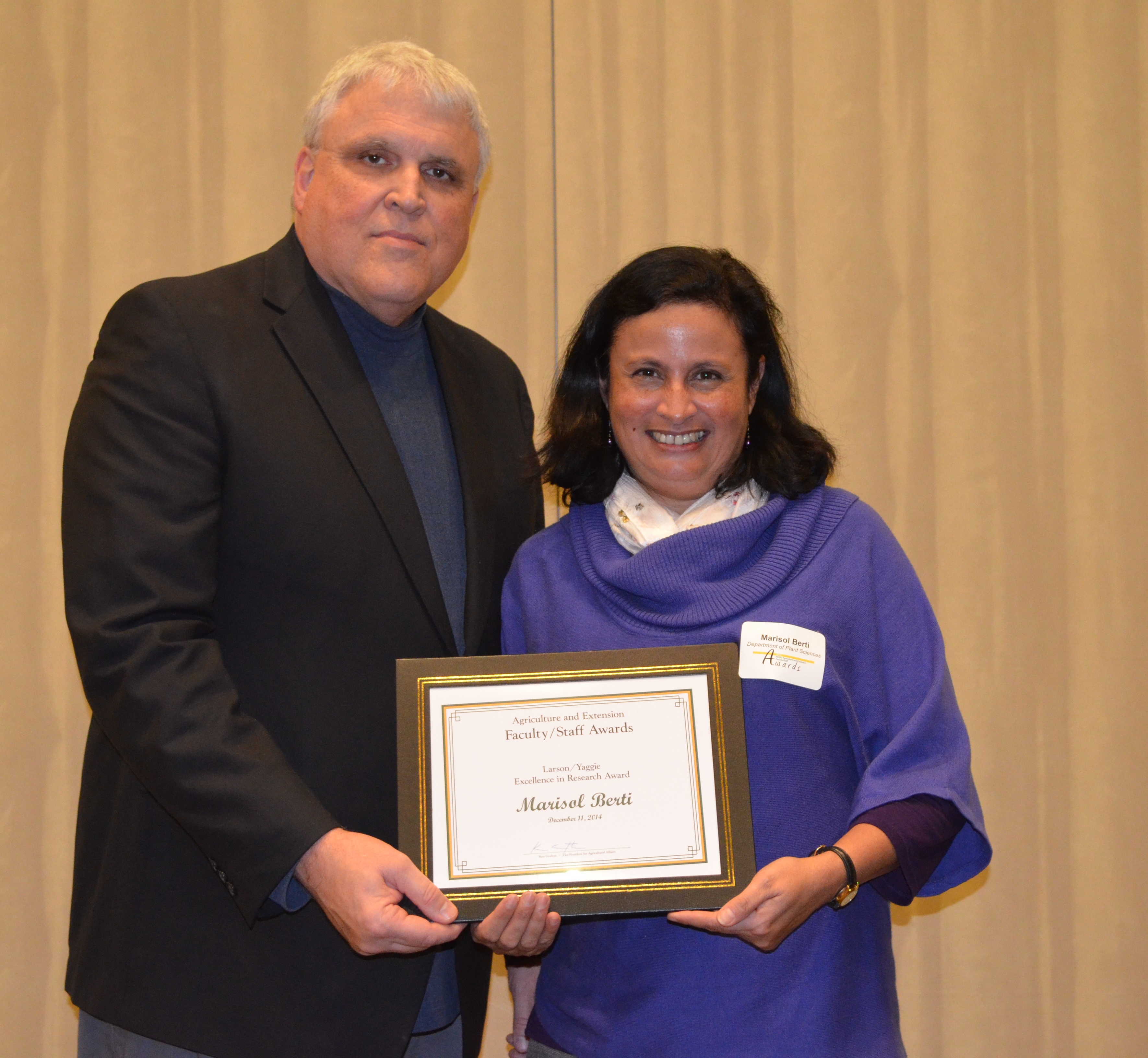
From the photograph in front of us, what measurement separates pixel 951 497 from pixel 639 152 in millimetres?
1366

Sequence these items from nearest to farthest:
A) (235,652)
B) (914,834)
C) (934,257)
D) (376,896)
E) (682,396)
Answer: (376,896)
(914,834)
(235,652)
(682,396)
(934,257)

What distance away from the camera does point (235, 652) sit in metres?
1.84

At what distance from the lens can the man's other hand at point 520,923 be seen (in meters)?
1.56

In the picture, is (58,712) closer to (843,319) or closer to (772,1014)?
(772,1014)

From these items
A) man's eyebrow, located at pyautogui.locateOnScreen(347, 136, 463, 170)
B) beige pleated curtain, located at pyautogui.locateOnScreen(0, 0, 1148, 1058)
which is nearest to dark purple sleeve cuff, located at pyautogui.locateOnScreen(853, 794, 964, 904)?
man's eyebrow, located at pyautogui.locateOnScreen(347, 136, 463, 170)

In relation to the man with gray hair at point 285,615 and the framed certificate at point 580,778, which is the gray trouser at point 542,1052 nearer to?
the man with gray hair at point 285,615

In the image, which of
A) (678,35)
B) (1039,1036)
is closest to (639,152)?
(678,35)

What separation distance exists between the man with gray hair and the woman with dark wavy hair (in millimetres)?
189

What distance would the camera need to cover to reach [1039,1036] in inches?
130

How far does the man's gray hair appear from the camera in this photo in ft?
6.65

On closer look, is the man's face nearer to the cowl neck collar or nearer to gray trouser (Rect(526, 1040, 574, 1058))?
the cowl neck collar

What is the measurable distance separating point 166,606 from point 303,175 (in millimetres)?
901
